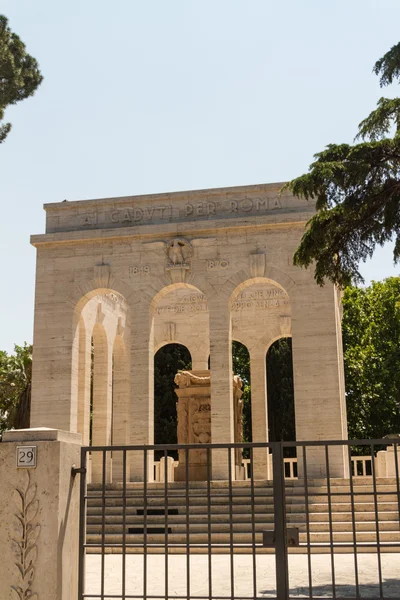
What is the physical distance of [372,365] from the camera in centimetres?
3750

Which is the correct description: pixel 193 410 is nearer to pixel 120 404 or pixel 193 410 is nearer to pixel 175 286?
pixel 120 404

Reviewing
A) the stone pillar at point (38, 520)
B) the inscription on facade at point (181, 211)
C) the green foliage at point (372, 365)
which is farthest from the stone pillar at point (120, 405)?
the stone pillar at point (38, 520)

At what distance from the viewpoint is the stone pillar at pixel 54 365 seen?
2230cm

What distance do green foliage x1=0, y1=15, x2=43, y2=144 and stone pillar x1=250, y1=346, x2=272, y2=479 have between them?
12.4 m

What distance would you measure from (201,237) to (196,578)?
13.1m

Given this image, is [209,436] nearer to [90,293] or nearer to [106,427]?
[106,427]

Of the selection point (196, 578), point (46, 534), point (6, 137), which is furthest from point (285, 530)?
point (6, 137)

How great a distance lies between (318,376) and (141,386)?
5297 millimetres

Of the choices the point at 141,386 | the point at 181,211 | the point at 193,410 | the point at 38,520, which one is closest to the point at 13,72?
the point at 181,211

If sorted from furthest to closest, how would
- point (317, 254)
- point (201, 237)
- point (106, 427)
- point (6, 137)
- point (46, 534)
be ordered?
1. point (106, 427)
2. point (201, 237)
3. point (6, 137)
4. point (317, 254)
5. point (46, 534)

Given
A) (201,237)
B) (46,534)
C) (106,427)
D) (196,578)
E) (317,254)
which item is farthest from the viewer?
(106,427)

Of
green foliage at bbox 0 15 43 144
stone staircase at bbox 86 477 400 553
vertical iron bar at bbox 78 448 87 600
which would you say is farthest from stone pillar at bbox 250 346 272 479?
vertical iron bar at bbox 78 448 87 600

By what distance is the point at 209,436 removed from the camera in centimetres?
2359

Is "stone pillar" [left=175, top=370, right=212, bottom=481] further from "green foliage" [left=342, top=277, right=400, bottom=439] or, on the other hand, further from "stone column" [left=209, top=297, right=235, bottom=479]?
"green foliage" [left=342, top=277, right=400, bottom=439]
